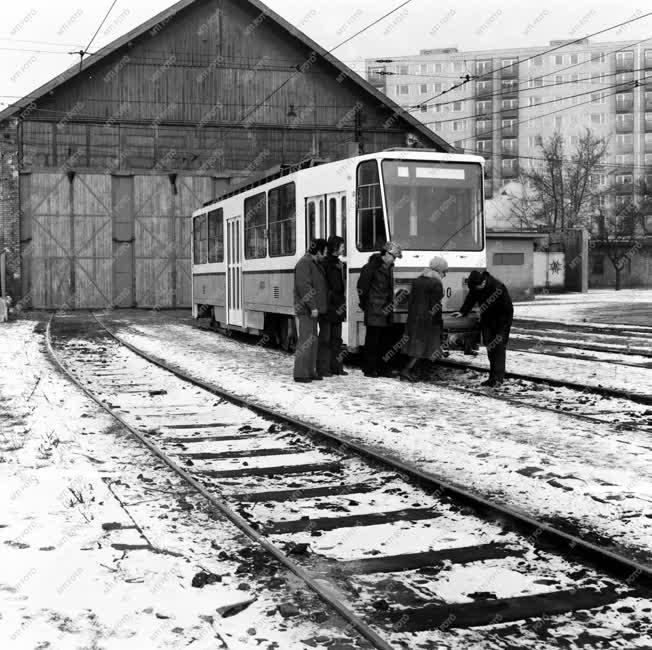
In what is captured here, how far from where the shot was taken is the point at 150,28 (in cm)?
3559

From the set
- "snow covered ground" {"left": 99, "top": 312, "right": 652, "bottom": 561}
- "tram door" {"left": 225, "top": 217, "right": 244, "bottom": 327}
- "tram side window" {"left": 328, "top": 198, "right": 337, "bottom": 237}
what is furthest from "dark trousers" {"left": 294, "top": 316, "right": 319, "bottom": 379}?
"tram door" {"left": 225, "top": 217, "right": 244, "bottom": 327}

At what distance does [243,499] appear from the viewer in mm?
6531

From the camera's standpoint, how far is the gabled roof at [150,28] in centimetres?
3397

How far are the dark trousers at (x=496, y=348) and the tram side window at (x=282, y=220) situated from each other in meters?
4.40

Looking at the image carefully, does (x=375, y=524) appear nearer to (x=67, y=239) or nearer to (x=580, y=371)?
(x=580, y=371)

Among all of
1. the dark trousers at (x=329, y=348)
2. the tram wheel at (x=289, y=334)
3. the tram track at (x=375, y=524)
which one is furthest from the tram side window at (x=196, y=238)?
the tram track at (x=375, y=524)

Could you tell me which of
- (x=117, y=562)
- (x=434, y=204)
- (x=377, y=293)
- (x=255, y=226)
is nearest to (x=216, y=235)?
(x=255, y=226)

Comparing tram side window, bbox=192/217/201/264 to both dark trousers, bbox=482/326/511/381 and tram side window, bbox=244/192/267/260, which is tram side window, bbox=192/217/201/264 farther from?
dark trousers, bbox=482/326/511/381

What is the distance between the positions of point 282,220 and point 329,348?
368 cm

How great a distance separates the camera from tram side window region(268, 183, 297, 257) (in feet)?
51.7

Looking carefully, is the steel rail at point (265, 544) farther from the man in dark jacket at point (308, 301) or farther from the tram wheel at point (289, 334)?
Answer: the tram wheel at point (289, 334)

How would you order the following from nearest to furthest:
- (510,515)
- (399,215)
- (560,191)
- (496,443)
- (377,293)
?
(510,515)
(496,443)
(377,293)
(399,215)
(560,191)

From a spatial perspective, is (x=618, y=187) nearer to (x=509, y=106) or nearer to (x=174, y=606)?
(x=509, y=106)

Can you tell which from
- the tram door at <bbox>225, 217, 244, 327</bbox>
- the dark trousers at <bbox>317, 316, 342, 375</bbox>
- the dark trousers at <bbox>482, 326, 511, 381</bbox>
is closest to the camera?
the dark trousers at <bbox>482, 326, 511, 381</bbox>
